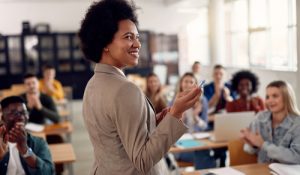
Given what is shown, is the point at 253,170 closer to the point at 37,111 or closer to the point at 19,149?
the point at 19,149

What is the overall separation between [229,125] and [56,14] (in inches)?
343

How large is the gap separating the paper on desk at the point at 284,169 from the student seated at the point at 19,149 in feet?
4.56

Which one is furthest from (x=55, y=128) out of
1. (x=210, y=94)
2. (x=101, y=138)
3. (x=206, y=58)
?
(x=206, y=58)

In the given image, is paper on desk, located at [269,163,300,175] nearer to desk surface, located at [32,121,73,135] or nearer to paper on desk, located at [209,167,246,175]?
paper on desk, located at [209,167,246,175]

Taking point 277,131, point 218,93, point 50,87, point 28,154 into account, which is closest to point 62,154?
→ point 28,154

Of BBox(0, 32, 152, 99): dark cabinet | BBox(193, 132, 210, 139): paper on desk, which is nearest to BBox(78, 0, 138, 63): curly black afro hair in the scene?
BBox(193, 132, 210, 139): paper on desk

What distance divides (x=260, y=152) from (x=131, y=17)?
67.3 inches

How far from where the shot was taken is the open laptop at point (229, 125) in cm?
330

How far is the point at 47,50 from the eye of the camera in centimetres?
1073

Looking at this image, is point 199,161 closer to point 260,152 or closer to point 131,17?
point 260,152

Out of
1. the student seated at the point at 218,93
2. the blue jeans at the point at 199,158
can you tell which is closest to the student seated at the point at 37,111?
the blue jeans at the point at 199,158

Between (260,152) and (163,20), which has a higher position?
(163,20)

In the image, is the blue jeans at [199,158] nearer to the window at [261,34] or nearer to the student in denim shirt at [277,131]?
the student in denim shirt at [277,131]

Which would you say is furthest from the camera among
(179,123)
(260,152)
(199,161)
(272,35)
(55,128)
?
(272,35)
